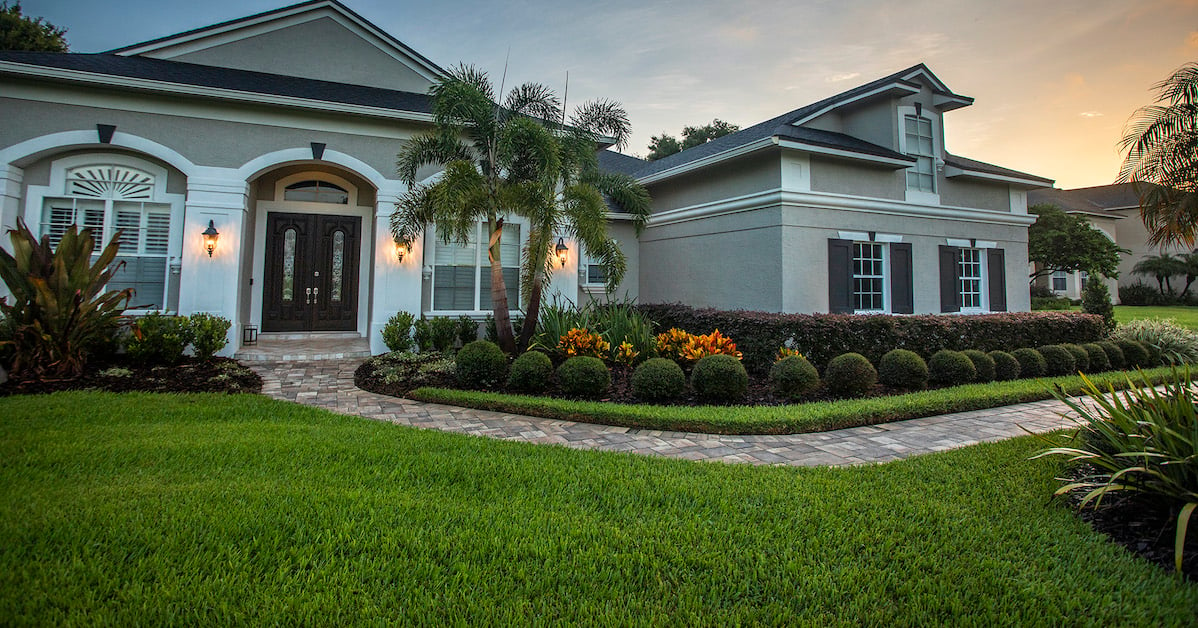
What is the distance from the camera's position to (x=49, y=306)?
22.4 feet

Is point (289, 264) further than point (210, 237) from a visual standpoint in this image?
Yes

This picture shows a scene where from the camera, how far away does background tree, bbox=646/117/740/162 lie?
31359 mm

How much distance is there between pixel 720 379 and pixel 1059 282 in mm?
28900

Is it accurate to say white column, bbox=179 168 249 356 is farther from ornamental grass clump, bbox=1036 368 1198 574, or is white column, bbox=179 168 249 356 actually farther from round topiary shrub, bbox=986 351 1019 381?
round topiary shrub, bbox=986 351 1019 381

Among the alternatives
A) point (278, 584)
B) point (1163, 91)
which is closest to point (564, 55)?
point (1163, 91)

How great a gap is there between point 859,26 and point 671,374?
26.1 ft

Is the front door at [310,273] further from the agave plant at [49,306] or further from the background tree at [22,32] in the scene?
the background tree at [22,32]

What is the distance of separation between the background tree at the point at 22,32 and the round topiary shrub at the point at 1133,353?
27.9 m

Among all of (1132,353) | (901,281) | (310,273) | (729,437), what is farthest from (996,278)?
(310,273)

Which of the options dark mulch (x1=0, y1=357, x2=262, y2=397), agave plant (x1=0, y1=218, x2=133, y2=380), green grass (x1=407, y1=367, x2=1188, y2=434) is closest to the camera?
green grass (x1=407, y1=367, x2=1188, y2=434)

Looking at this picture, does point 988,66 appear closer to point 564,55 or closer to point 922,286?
point 922,286

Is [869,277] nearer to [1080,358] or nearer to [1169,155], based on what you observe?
[1080,358]

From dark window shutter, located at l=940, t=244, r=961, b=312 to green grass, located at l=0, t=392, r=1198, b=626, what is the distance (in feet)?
29.0

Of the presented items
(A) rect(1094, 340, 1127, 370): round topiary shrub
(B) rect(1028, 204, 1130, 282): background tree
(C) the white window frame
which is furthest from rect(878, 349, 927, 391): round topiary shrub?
(B) rect(1028, 204, 1130, 282): background tree
